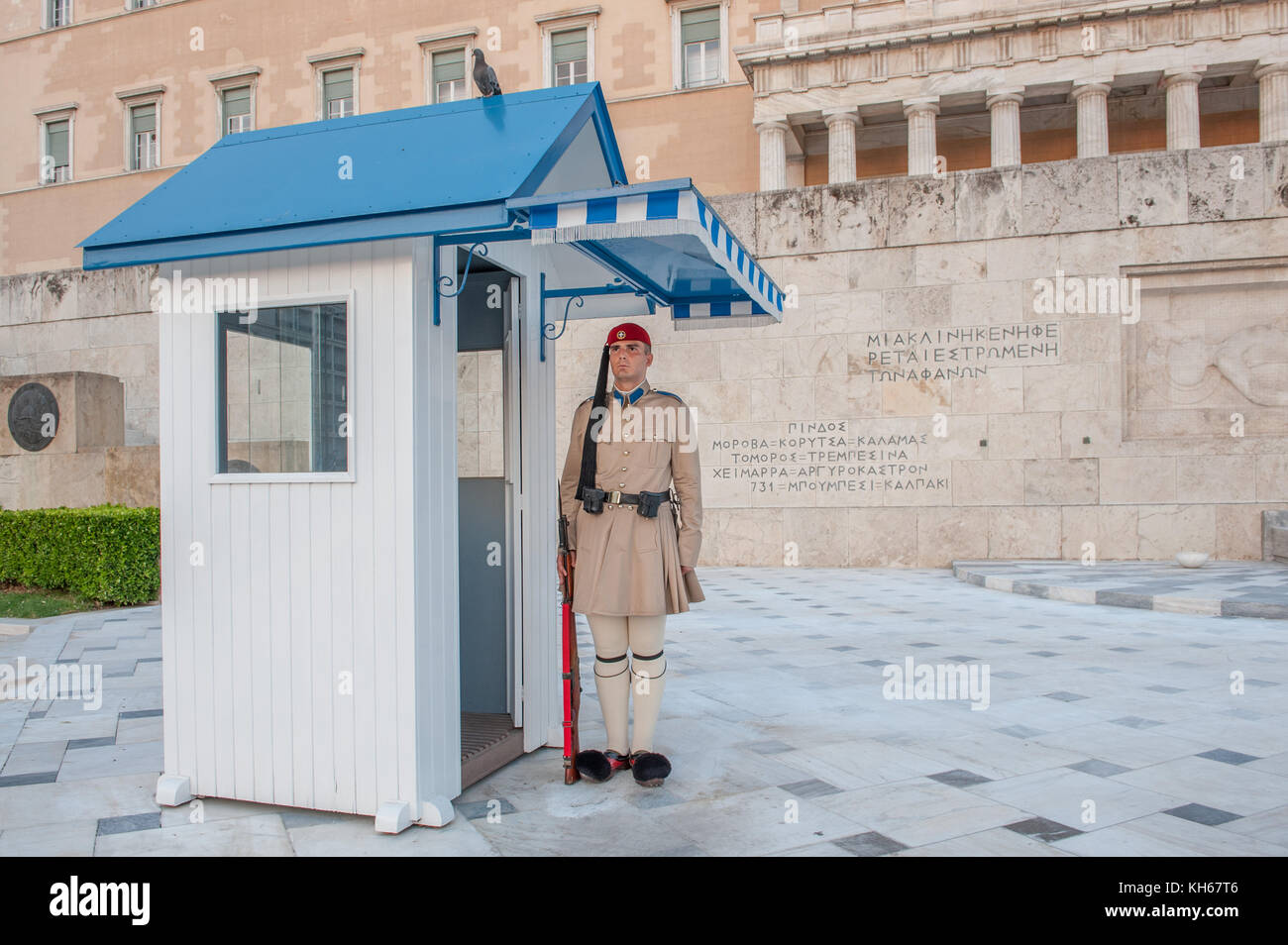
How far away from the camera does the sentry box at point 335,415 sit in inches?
154

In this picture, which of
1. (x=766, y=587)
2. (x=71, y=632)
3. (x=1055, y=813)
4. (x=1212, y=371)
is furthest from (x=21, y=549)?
(x=1212, y=371)

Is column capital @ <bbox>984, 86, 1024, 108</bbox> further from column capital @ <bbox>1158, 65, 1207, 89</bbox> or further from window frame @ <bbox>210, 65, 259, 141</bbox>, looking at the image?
window frame @ <bbox>210, 65, 259, 141</bbox>

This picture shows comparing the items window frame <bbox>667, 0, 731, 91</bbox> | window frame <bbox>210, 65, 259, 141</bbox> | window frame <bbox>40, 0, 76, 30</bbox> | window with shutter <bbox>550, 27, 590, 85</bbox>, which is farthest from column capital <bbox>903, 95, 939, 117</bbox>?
window frame <bbox>40, 0, 76, 30</bbox>

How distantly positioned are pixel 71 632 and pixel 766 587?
723cm

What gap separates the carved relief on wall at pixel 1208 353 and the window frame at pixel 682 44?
1818cm

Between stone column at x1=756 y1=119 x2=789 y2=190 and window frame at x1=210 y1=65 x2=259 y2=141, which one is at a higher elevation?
window frame at x1=210 y1=65 x2=259 y2=141

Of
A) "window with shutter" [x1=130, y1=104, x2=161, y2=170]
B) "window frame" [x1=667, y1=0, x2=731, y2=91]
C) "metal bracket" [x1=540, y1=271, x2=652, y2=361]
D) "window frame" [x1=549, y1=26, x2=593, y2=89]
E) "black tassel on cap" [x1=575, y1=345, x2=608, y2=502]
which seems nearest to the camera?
"black tassel on cap" [x1=575, y1=345, x2=608, y2=502]

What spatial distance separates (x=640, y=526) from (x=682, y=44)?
27.5 meters

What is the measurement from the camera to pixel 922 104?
26078mm

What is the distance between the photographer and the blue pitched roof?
380cm

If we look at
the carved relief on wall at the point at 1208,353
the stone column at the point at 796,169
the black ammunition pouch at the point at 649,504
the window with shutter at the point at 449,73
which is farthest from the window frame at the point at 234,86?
the black ammunition pouch at the point at 649,504

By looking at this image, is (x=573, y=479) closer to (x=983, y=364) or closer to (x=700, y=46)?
(x=983, y=364)

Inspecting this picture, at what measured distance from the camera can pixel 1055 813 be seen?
3.98 meters

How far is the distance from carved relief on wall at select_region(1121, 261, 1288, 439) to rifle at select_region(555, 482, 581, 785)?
10847 millimetres
